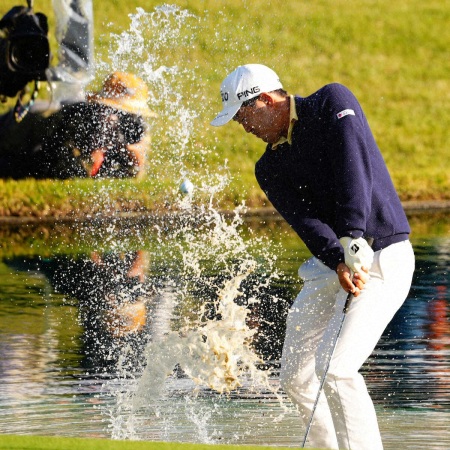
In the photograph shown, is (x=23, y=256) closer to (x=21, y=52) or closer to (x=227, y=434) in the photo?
(x=21, y=52)

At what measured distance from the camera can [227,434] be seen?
6.95m

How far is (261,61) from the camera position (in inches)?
1208

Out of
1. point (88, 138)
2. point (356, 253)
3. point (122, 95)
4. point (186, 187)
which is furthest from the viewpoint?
point (88, 138)

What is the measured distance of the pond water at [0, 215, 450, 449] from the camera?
7172 mm

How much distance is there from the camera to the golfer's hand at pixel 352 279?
17.8ft

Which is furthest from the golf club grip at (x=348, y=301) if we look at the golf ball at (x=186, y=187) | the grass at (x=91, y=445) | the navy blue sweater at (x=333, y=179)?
the golf ball at (x=186, y=187)

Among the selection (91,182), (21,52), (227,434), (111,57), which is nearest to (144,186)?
(91,182)

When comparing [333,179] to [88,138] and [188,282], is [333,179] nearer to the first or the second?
[188,282]

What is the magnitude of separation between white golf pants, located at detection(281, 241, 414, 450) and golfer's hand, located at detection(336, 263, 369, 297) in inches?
5.8

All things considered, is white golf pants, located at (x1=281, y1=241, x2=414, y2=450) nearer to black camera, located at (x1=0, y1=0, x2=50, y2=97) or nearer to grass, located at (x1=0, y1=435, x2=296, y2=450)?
grass, located at (x1=0, y1=435, x2=296, y2=450)

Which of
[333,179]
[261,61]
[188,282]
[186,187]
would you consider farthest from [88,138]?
[333,179]

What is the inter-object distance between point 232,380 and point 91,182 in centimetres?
1375

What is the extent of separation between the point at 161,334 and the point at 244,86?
4.68 meters

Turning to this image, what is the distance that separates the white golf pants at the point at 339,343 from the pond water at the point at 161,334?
34.9 inches
